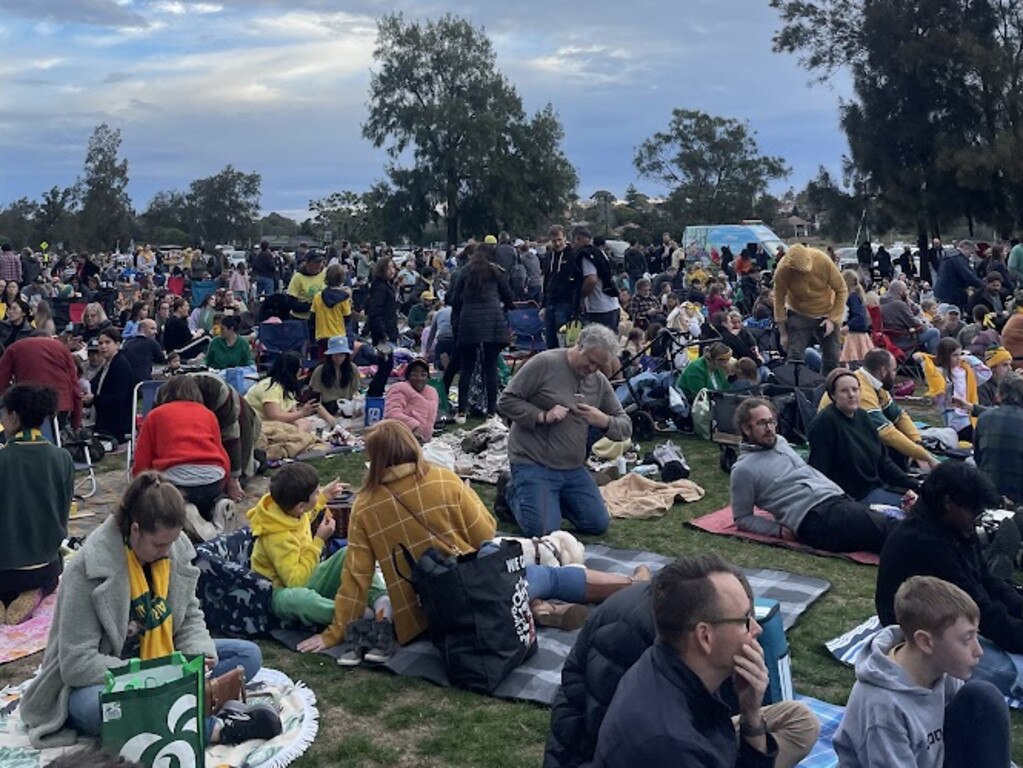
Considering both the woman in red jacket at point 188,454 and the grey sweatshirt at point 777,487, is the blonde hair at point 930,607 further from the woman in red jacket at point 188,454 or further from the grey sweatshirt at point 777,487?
the woman in red jacket at point 188,454

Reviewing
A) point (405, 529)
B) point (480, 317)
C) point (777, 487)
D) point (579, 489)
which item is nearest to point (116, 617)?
point (405, 529)

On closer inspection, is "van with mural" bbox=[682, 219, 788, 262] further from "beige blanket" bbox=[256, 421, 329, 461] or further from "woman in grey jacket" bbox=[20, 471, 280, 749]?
"woman in grey jacket" bbox=[20, 471, 280, 749]

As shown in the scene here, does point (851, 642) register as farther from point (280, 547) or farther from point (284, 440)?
point (284, 440)

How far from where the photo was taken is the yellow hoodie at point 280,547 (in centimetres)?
575

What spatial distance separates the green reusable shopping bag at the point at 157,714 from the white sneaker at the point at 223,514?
9.68ft

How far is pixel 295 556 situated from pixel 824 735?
2764mm

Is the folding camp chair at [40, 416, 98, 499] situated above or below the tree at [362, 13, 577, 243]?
below

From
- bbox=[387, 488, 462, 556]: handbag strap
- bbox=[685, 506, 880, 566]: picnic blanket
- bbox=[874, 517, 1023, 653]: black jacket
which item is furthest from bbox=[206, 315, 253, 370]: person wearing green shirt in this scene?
bbox=[874, 517, 1023, 653]: black jacket

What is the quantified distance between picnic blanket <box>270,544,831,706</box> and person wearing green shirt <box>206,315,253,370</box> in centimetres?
614

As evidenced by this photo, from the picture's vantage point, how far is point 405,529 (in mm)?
5211

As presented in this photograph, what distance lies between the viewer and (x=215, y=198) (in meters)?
78.9

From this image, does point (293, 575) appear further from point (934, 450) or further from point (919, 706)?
point (934, 450)

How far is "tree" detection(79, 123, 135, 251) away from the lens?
58062mm

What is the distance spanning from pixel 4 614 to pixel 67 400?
391 cm
